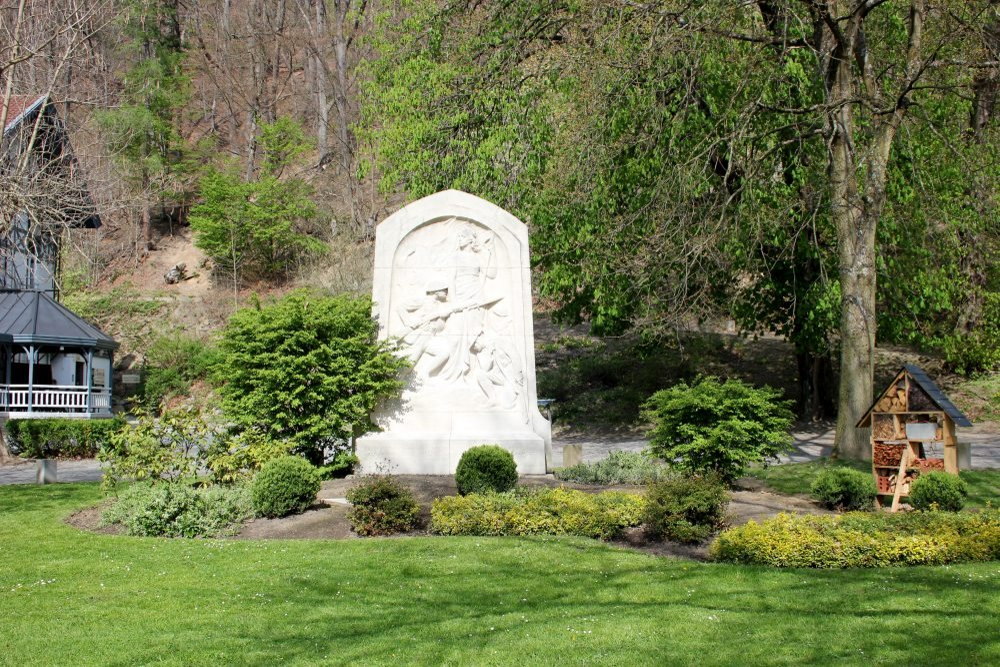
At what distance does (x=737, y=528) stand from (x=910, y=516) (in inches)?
76.3

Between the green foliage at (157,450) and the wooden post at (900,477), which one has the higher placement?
the green foliage at (157,450)

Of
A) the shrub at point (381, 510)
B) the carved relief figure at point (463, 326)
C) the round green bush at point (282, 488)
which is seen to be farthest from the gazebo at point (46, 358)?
the shrub at point (381, 510)

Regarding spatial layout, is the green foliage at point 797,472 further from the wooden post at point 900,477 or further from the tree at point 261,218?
the tree at point 261,218

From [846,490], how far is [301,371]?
7.84 m

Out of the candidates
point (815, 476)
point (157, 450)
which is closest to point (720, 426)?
point (815, 476)

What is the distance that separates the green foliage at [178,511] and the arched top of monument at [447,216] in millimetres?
5332

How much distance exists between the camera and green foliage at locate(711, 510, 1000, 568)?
9.06 m

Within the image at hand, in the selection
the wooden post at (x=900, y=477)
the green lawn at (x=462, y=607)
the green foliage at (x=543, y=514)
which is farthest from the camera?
the wooden post at (x=900, y=477)

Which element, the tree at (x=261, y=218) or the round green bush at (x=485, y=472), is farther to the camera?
the tree at (x=261, y=218)

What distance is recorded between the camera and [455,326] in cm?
1528

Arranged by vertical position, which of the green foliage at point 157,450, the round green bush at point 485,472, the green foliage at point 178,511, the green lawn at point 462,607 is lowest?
the green lawn at point 462,607

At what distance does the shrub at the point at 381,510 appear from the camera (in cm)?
1091

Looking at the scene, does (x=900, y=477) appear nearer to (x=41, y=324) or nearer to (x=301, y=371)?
(x=301, y=371)

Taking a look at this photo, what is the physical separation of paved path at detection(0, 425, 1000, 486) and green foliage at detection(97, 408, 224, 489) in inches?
263
